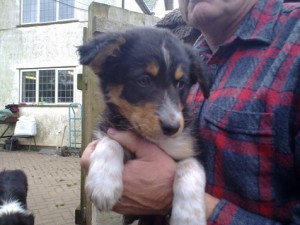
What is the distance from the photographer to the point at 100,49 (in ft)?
7.08

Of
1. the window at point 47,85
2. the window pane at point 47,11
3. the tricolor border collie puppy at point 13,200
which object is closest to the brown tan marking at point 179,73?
the tricolor border collie puppy at point 13,200

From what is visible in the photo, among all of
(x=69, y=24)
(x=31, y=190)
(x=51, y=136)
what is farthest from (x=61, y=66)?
(x=31, y=190)

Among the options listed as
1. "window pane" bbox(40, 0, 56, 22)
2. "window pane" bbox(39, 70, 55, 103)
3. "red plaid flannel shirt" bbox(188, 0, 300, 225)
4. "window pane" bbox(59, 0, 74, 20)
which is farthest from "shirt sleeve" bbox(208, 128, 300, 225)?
"window pane" bbox(40, 0, 56, 22)

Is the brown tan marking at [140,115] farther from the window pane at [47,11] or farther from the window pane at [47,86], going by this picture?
the window pane at [47,11]

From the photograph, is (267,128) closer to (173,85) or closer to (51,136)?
(173,85)

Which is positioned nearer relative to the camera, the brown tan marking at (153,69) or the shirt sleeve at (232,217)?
the shirt sleeve at (232,217)

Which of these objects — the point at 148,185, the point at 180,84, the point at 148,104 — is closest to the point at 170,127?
the point at 148,104

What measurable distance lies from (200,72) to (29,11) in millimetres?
16062

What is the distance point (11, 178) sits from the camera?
534cm

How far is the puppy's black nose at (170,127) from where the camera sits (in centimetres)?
190

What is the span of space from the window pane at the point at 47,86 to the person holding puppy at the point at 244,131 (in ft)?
47.6

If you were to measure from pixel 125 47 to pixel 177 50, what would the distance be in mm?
347

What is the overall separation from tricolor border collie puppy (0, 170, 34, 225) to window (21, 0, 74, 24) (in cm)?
1175

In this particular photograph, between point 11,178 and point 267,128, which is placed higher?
point 267,128
